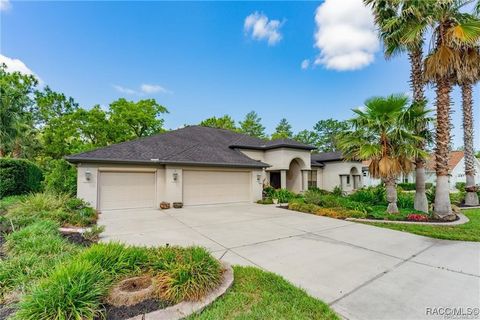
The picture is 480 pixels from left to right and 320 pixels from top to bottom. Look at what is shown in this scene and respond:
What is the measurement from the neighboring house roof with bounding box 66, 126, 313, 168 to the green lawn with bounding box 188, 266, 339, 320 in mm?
9237

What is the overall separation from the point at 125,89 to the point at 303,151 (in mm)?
18644

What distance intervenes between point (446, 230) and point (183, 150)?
12.3 m

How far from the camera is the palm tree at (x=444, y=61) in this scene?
7.93 meters

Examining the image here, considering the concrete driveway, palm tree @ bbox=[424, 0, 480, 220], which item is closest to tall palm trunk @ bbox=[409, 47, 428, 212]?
palm tree @ bbox=[424, 0, 480, 220]

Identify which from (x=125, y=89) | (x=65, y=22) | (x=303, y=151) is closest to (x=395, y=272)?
(x=303, y=151)

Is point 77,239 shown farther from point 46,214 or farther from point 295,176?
point 295,176

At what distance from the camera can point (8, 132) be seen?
1523 cm

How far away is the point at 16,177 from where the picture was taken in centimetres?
1276

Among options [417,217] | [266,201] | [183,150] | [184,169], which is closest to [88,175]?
[184,169]

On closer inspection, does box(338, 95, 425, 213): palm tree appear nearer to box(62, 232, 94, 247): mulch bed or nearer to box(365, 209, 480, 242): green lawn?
box(365, 209, 480, 242): green lawn

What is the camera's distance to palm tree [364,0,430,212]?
337 inches

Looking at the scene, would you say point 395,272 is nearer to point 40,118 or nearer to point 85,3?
point 85,3

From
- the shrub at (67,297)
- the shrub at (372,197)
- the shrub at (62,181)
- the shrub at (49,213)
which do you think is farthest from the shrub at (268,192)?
the shrub at (67,297)

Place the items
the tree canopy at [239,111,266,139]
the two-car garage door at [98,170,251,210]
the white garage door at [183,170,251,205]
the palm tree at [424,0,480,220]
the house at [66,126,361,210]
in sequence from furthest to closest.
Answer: the tree canopy at [239,111,266,139], the white garage door at [183,170,251,205], the two-car garage door at [98,170,251,210], the house at [66,126,361,210], the palm tree at [424,0,480,220]
